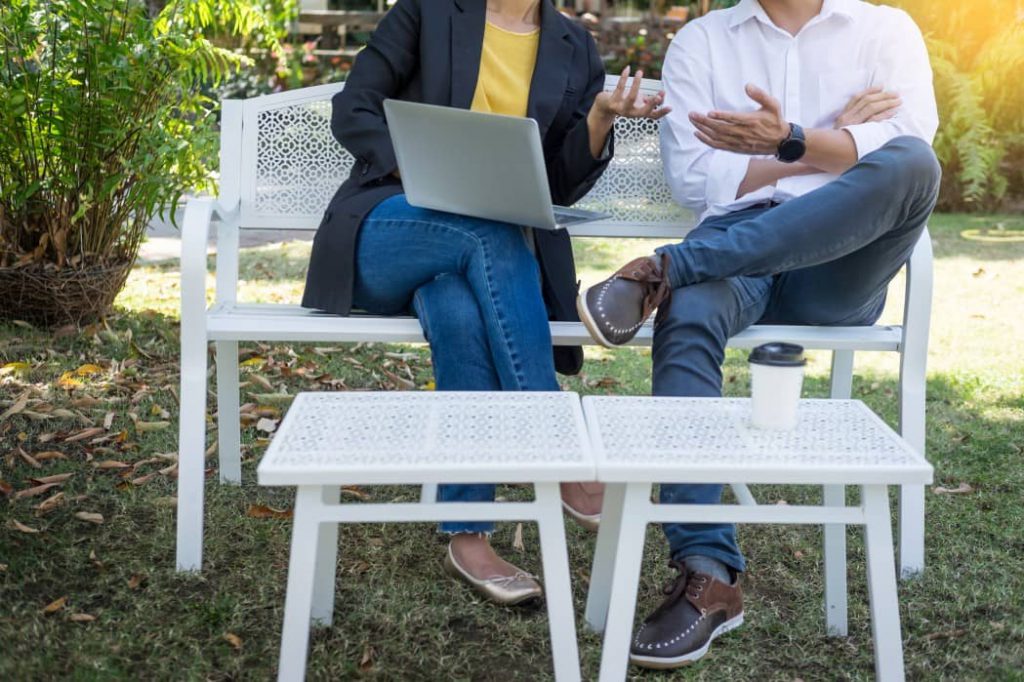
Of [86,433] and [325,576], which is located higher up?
[325,576]

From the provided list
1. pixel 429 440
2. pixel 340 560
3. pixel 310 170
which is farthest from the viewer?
pixel 310 170

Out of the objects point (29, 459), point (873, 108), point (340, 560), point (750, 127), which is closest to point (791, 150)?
point (750, 127)

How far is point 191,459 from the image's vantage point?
2377mm

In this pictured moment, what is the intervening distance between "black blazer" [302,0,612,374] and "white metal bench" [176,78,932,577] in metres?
0.16

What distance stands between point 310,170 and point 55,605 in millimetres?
1329

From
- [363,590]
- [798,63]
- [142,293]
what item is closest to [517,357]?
[363,590]

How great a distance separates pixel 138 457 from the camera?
3053 mm

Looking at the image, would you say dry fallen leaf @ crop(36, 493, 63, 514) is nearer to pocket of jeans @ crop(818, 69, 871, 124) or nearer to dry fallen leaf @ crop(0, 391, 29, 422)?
dry fallen leaf @ crop(0, 391, 29, 422)

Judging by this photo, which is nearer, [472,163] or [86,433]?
[472,163]

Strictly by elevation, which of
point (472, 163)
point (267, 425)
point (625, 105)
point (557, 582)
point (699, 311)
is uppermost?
point (625, 105)

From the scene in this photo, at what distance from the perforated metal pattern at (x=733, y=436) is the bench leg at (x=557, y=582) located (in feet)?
0.38

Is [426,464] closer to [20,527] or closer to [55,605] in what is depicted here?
[55,605]

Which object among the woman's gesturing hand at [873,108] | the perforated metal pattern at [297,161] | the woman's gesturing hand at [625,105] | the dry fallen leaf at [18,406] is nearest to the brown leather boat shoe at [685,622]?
the woman's gesturing hand at [625,105]

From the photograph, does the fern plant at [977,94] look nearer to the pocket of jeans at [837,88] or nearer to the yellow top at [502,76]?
the pocket of jeans at [837,88]
